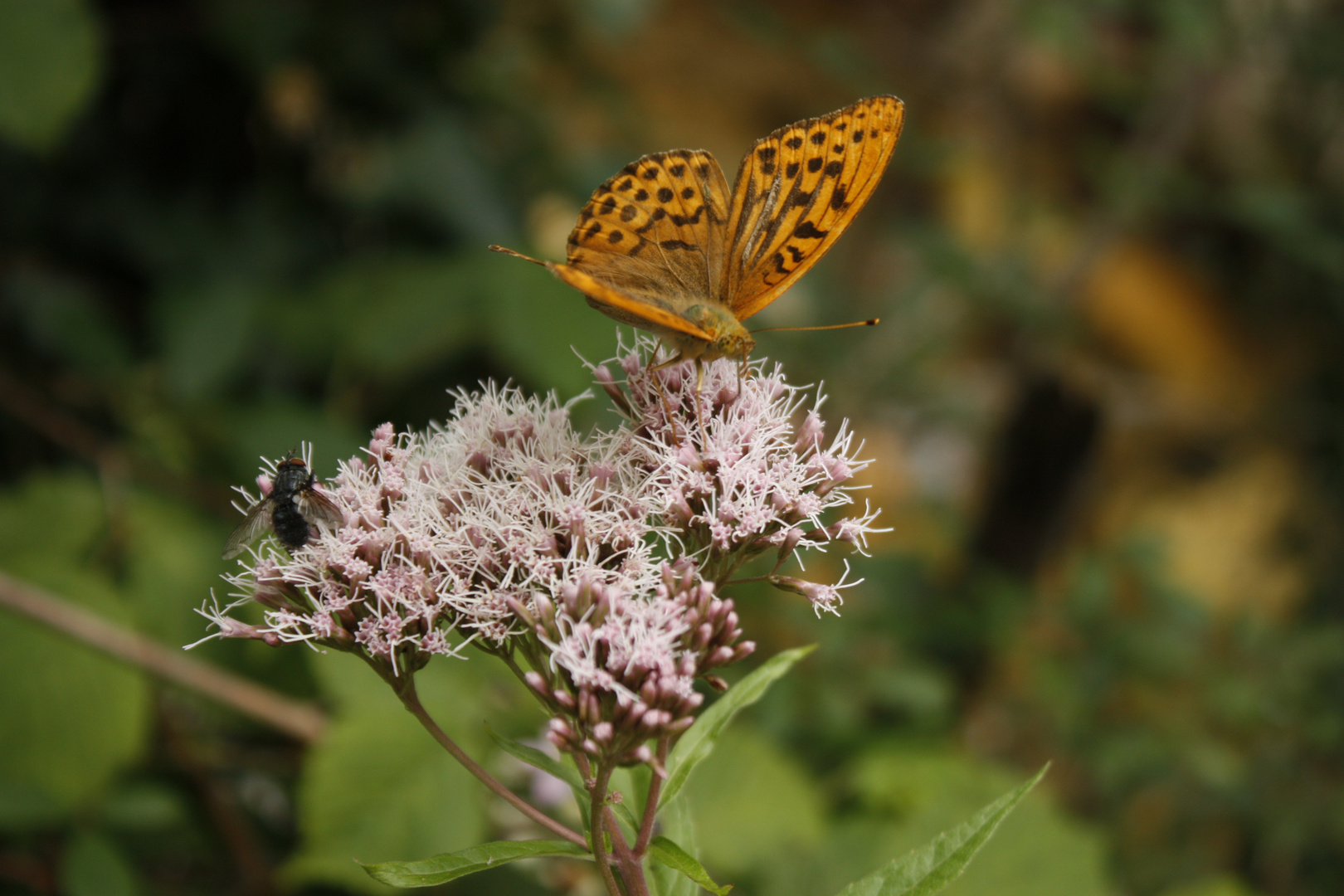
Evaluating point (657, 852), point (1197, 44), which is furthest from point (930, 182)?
point (657, 852)

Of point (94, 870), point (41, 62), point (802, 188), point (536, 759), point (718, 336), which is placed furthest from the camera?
point (41, 62)

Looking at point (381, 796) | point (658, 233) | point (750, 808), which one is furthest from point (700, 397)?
point (750, 808)

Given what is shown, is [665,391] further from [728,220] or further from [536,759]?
[536,759]

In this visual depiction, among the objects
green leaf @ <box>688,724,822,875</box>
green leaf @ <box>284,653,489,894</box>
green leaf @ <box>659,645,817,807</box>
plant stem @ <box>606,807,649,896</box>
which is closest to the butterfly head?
green leaf @ <box>659,645,817,807</box>

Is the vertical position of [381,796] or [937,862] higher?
[381,796]

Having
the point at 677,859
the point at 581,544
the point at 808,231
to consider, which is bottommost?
the point at 677,859

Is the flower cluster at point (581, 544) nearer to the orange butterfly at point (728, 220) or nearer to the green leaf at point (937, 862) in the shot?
the orange butterfly at point (728, 220)
